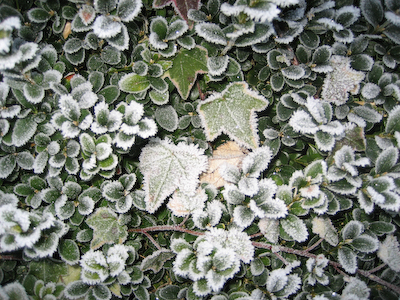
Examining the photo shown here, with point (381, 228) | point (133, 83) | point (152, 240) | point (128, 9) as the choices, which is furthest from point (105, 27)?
point (381, 228)

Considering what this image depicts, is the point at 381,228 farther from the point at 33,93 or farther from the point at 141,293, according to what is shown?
the point at 33,93

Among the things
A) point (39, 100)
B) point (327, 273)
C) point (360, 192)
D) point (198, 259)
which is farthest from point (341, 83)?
point (39, 100)

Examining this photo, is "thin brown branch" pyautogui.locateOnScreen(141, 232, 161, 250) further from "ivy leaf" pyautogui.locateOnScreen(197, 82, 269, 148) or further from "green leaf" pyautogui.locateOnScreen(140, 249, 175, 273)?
"ivy leaf" pyautogui.locateOnScreen(197, 82, 269, 148)

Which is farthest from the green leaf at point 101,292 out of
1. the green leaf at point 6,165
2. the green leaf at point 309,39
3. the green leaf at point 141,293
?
the green leaf at point 309,39

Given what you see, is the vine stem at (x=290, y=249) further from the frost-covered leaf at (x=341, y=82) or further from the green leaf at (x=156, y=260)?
the frost-covered leaf at (x=341, y=82)

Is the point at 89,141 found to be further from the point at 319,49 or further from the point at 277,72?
the point at 319,49
